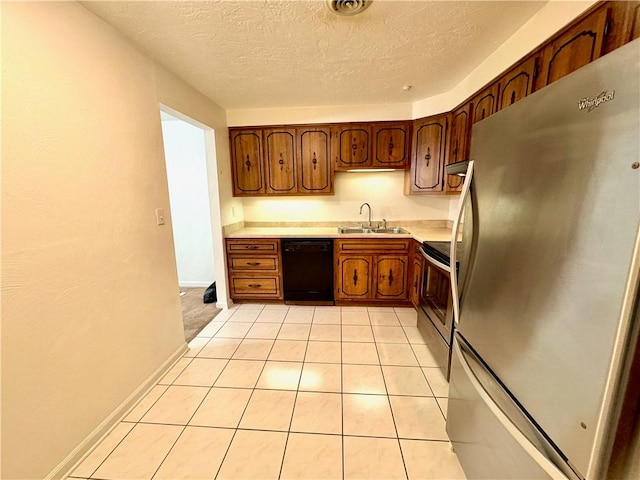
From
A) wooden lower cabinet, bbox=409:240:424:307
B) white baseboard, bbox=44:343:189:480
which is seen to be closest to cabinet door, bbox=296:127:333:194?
wooden lower cabinet, bbox=409:240:424:307

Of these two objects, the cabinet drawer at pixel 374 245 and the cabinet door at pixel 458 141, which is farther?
the cabinet drawer at pixel 374 245

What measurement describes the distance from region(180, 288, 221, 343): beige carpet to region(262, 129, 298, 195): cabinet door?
64.2 inches

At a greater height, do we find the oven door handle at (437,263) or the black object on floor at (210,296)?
the oven door handle at (437,263)

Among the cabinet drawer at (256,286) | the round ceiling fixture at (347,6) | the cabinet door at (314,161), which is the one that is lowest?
the cabinet drawer at (256,286)

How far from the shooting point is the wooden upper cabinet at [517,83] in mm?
1493

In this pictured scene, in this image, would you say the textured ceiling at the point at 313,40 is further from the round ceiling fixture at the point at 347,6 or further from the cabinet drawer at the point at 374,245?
the cabinet drawer at the point at 374,245

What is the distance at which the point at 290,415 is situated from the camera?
5.16 ft

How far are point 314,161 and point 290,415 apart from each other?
8.46 ft

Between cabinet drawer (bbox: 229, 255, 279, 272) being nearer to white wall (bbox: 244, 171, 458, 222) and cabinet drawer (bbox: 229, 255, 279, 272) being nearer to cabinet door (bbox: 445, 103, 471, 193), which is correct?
white wall (bbox: 244, 171, 458, 222)

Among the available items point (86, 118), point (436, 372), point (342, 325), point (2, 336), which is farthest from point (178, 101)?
point (436, 372)

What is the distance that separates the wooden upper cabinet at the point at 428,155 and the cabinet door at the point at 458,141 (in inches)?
3.9

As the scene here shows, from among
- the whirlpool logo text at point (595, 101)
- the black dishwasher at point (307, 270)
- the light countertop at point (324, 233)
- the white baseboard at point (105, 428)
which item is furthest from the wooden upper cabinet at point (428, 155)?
the white baseboard at point (105, 428)

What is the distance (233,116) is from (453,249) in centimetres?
295

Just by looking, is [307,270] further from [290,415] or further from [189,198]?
[189,198]
